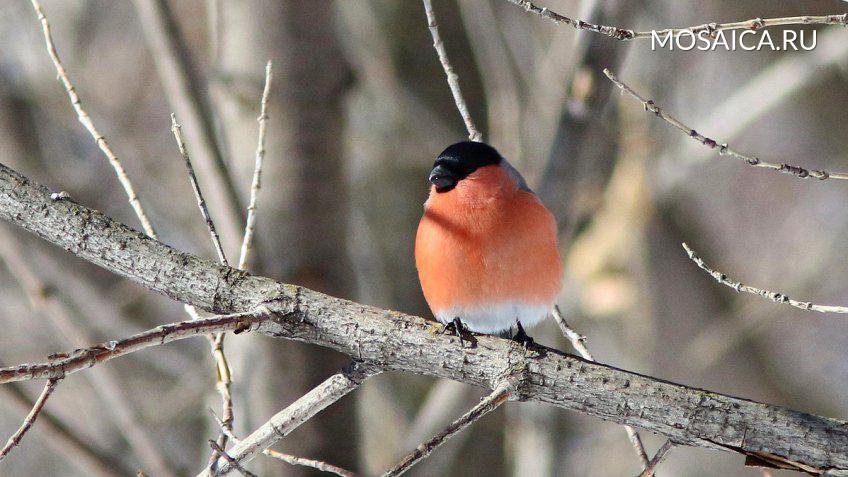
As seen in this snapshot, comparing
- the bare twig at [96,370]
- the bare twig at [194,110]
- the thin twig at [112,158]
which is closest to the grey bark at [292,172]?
the bare twig at [194,110]

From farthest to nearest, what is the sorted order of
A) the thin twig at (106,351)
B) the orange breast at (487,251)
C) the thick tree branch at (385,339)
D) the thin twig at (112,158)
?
the orange breast at (487,251) → the thin twig at (112,158) → the thick tree branch at (385,339) → the thin twig at (106,351)

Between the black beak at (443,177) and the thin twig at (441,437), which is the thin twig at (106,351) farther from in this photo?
the black beak at (443,177)

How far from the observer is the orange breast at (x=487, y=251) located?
267 centimetres

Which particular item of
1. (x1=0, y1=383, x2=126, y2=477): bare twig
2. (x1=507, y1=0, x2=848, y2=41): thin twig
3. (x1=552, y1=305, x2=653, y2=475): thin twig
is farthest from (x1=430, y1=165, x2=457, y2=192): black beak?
(x1=0, y1=383, x2=126, y2=477): bare twig

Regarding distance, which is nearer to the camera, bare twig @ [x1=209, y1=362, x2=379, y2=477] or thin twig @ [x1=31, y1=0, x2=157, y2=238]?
bare twig @ [x1=209, y1=362, x2=379, y2=477]

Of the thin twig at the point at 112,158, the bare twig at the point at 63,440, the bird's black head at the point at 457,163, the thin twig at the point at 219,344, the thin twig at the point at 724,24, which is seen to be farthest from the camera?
the bare twig at the point at 63,440

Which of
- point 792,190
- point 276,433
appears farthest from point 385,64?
point 792,190

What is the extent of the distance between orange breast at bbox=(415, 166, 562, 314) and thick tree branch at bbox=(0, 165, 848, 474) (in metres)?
0.67

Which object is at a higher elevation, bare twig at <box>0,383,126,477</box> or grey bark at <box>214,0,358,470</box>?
grey bark at <box>214,0,358,470</box>

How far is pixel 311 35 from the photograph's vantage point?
3566 millimetres

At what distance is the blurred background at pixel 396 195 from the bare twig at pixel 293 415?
154 centimetres

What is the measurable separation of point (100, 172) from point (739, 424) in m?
5.09

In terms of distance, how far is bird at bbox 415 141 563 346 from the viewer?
267cm

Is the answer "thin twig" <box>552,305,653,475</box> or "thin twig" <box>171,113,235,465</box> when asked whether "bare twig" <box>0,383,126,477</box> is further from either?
"thin twig" <box>552,305,653,475</box>
